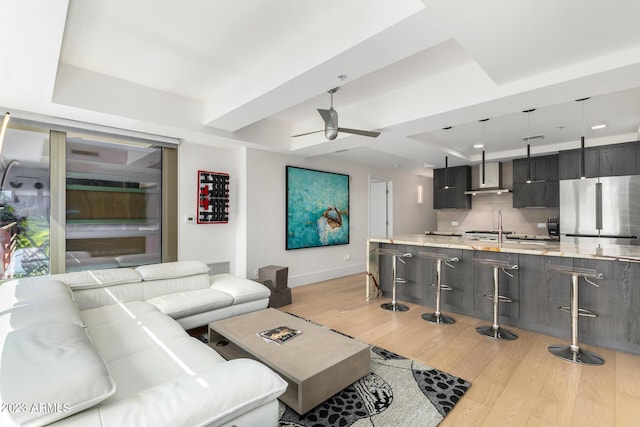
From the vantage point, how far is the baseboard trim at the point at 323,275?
5.42m

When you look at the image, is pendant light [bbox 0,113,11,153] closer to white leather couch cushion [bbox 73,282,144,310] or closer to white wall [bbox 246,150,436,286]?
white leather couch cushion [bbox 73,282,144,310]

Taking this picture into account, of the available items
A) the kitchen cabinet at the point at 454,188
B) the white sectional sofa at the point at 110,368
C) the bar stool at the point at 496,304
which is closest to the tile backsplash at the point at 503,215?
the kitchen cabinet at the point at 454,188

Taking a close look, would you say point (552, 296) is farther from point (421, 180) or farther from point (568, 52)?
point (421, 180)

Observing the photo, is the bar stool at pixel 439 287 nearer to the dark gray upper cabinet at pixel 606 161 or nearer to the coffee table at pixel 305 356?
the coffee table at pixel 305 356

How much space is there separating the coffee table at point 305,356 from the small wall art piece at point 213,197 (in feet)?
7.00

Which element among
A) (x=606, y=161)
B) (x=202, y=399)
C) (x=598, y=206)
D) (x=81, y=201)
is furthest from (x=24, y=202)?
(x=606, y=161)

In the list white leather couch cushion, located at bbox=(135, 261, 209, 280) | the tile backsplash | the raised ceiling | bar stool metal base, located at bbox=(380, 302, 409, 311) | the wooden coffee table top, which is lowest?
bar stool metal base, located at bbox=(380, 302, 409, 311)

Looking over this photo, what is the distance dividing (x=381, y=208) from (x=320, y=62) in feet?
18.9

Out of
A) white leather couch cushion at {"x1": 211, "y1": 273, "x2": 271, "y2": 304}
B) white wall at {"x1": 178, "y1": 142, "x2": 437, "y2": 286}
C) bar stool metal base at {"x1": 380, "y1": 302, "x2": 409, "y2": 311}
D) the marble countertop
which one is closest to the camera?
the marble countertop

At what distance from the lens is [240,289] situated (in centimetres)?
353

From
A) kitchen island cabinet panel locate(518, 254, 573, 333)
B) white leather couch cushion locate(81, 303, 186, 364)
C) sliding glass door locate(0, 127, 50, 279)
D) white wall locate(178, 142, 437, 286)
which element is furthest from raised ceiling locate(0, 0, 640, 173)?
white leather couch cushion locate(81, 303, 186, 364)

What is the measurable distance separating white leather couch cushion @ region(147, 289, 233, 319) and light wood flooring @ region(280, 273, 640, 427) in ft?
3.76

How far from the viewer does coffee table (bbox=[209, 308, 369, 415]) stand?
194 centimetres

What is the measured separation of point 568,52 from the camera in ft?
7.41
